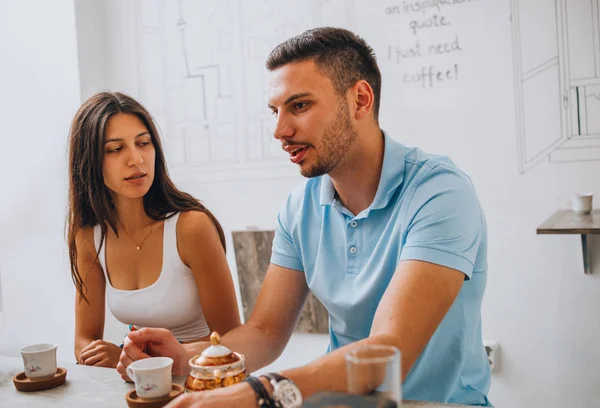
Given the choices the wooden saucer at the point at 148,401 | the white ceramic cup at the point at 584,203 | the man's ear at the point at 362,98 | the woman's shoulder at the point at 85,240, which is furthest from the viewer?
the white ceramic cup at the point at 584,203

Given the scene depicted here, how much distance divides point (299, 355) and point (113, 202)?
1260 millimetres

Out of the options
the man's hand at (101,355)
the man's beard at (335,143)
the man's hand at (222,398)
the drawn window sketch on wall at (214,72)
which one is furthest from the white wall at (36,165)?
the man's hand at (222,398)

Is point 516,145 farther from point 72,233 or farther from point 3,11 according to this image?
point 3,11

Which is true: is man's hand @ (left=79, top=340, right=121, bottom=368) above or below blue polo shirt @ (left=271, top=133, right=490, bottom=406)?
below

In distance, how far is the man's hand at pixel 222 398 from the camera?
3.07ft

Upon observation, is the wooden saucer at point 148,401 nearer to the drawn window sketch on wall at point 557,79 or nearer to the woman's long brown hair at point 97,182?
the woman's long brown hair at point 97,182

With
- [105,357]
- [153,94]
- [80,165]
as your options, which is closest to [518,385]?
[105,357]

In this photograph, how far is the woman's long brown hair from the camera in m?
1.98

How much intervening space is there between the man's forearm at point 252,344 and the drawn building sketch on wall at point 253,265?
1.27 meters

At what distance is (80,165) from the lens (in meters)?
2.01

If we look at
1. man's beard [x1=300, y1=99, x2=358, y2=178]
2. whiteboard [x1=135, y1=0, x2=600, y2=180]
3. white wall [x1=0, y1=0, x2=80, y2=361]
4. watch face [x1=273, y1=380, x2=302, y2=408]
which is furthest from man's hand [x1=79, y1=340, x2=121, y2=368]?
white wall [x1=0, y1=0, x2=80, y2=361]

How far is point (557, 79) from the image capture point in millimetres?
2373

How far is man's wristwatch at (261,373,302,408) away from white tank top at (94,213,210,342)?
1024 mm

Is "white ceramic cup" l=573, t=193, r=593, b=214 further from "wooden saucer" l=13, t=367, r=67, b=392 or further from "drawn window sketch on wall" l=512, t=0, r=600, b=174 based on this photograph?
"wooden saucer" l=13, t=367, r=67, b=392
